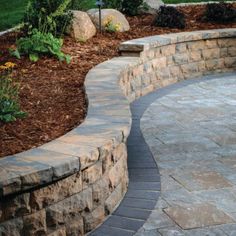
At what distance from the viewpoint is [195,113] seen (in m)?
6.36

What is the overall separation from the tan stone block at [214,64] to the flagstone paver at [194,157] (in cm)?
102

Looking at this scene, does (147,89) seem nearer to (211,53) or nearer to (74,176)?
(211,53)

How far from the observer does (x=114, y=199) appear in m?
3.68

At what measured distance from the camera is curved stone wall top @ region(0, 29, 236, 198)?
2.79 m

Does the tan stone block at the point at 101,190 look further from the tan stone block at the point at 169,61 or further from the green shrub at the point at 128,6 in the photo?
the green shrub at the point at 128,6

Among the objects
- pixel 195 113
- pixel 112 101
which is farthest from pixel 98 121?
pixel 195 113

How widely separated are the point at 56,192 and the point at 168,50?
5352 mm

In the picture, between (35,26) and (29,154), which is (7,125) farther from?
(35,26)

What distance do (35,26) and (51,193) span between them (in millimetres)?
4896

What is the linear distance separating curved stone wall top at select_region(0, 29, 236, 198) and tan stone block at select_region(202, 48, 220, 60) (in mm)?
3532

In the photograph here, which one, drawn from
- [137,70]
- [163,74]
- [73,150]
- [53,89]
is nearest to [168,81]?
[163,74]

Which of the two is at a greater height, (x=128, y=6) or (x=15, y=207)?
(x=128, y=6)

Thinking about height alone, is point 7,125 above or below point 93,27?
below

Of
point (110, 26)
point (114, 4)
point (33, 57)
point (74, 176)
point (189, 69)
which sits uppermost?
point (114, 4)
